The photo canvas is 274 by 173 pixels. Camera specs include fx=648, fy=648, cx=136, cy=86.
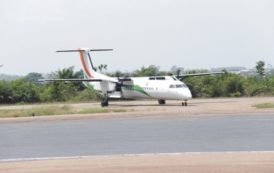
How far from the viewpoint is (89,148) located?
59.5 ft

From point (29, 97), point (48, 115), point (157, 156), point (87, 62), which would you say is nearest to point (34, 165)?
point (157, 156)

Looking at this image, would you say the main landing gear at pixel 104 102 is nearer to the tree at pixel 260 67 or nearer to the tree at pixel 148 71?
the tree at pixel 148 71

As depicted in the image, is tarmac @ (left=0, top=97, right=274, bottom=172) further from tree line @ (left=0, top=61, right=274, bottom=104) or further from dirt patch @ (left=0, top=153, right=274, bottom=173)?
tree line @ (left=0, top=61, right=274, bottom=104)

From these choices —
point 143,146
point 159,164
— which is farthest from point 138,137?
point 159,164

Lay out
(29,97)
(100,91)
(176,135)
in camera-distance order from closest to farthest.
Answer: (176,135)
(100,91)
(29,97)

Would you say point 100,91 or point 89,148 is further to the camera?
point 100,91

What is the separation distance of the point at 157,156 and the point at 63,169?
2.74 meters

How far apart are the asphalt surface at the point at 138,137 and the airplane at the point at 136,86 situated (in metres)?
18.2

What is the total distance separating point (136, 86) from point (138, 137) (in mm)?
30434

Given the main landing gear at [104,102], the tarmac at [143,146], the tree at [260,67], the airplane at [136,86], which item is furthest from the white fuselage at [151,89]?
the tree at [260,67]

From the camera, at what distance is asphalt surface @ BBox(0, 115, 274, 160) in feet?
56.9

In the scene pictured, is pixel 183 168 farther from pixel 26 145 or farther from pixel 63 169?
pixel 26 145

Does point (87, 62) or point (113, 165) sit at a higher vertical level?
point (87, 62)

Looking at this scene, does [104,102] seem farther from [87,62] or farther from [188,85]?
[188,85]
